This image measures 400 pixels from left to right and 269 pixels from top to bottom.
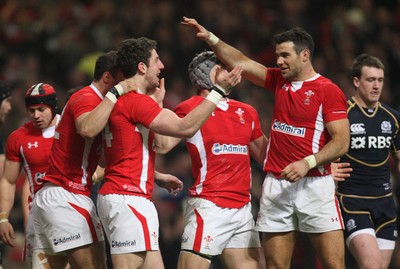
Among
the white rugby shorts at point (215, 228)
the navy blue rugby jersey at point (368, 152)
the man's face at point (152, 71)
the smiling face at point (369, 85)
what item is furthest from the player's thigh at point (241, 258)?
the smiling face at point (369, 85)

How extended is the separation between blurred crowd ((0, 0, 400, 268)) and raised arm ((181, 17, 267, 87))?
4.90m

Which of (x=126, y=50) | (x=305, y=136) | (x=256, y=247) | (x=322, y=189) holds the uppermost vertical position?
(x=126, y=50)

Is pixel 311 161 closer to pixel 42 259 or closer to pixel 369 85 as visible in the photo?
pixel 369 85

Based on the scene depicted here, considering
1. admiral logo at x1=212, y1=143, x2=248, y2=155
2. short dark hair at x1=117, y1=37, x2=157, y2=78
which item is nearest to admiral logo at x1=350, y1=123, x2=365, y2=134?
admiral logo at x1=212, y1=143, x2=248, y2=155

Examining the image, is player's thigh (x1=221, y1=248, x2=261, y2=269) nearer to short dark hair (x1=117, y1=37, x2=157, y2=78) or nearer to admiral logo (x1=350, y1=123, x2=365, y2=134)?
admiral logo (x1=350, y1=123, x2=365, y2=134)

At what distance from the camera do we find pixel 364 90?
856cm

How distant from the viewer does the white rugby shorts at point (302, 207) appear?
7.48 metres

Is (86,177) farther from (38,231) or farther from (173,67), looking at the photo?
(173,67)

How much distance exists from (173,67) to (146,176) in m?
7.17

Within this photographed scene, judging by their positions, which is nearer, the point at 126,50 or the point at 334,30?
the point at 126,50

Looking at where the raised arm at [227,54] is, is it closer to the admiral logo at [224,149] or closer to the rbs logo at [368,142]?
the admiral logo at [224,149]

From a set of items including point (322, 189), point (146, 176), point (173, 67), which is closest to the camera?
point (146, 176)

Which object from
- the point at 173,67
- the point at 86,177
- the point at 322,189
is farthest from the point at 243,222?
the point at 173,67

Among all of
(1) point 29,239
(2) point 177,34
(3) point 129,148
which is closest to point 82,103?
(3) point 129,148
